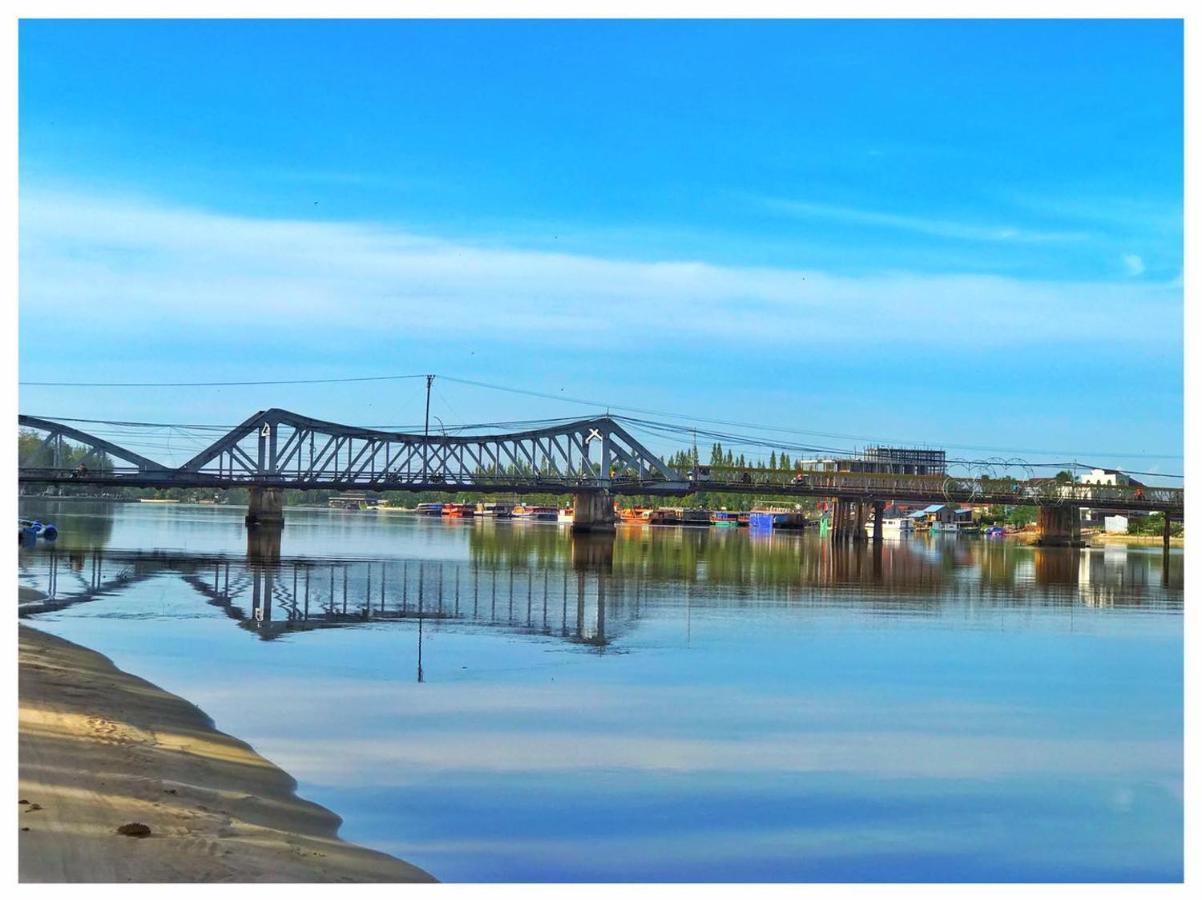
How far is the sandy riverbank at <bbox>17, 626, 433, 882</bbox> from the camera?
1180cm

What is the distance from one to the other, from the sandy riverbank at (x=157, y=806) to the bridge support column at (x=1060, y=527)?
14404 cm

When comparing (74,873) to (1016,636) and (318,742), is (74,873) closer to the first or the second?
(318,742)

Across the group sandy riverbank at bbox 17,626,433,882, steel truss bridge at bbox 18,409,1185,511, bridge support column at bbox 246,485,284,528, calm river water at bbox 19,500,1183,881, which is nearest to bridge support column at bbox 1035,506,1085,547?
steel truss bridge at bbox 18,409,1185,511

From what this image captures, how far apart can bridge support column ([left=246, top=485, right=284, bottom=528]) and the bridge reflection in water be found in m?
36.4

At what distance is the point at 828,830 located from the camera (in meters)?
15.5

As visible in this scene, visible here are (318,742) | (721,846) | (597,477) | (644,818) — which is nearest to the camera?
(721,846)

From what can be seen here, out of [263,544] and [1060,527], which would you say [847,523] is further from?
[263,544]

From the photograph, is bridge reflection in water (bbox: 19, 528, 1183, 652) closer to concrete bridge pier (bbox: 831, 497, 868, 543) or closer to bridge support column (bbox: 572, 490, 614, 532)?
bridge support column (bbox: 572, 490, 614, 532)

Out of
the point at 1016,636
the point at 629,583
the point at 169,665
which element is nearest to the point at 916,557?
the point at 629,583

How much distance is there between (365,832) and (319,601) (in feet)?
105

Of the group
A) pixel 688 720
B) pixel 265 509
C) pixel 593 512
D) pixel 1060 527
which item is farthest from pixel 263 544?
pixel 1060 527

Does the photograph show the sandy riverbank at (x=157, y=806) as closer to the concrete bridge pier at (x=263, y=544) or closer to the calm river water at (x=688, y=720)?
the calm river water at (x=688, y=720)

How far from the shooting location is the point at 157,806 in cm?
1399

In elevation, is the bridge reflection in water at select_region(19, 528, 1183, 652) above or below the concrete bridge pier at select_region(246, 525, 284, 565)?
below
